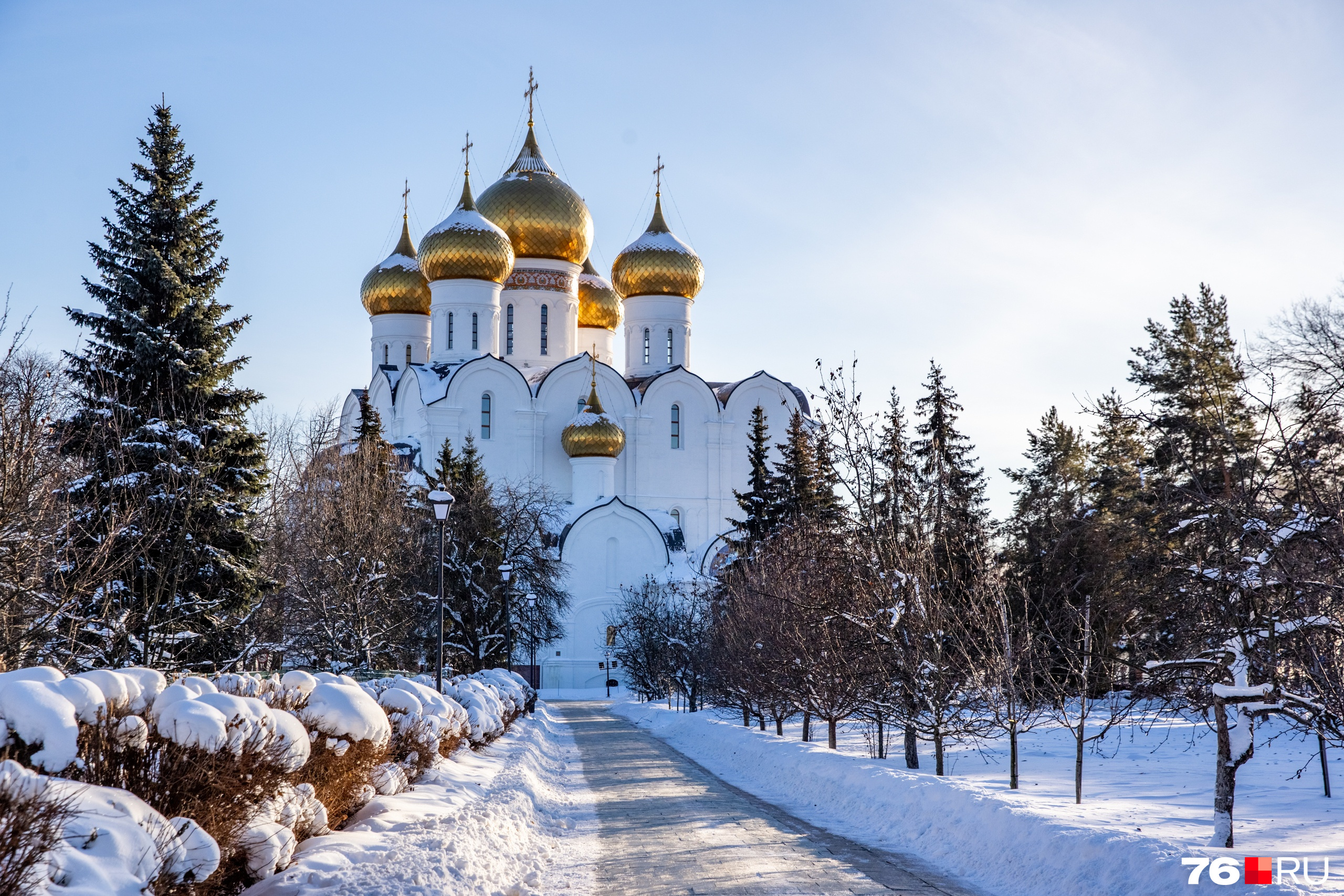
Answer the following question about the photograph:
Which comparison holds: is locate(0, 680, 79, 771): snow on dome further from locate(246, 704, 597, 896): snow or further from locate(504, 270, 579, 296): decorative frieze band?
locate(504, 270, 579, 296): decorative frieze band

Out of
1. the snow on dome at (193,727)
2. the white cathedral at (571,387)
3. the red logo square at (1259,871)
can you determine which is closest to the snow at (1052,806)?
the red logo square at (1259,871)

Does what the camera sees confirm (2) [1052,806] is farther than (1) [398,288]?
No

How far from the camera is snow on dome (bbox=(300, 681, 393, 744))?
7.97m

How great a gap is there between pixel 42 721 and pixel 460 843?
9.48 feet

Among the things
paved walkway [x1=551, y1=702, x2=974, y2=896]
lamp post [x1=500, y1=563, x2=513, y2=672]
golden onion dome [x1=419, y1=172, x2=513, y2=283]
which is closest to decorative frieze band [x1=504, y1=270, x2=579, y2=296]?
golden onion dome [x1=419, y1=172, x2=513, y2=283]

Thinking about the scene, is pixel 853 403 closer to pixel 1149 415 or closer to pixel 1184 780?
pixel 1149 415

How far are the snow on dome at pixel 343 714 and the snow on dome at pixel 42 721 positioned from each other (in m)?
2.66

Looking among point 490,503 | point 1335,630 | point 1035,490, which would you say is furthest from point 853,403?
point 1035,490

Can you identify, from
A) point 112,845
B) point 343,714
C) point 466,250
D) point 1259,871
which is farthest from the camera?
point 466,250

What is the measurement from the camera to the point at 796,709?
18.6 metres

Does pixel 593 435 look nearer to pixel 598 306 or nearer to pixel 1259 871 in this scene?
pixel 598 306

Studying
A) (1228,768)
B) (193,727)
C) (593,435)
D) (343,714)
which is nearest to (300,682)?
(343,714)

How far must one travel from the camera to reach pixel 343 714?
316 inches

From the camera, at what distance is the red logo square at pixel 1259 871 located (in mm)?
6414
